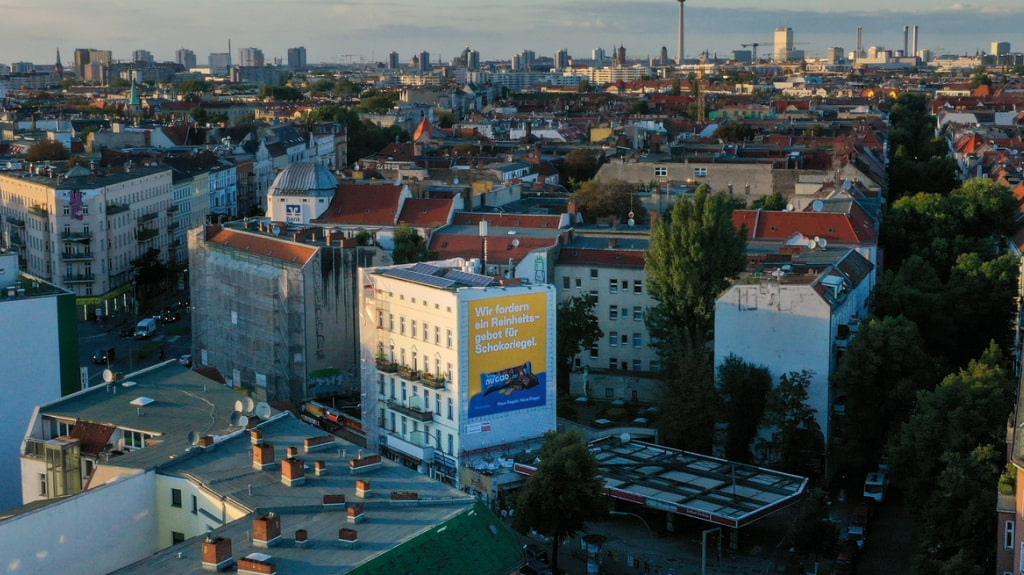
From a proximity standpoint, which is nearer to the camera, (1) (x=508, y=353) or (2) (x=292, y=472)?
(2) (x=292, y=472)

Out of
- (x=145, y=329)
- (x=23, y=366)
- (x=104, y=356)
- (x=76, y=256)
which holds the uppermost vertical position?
(x=23, y=366)

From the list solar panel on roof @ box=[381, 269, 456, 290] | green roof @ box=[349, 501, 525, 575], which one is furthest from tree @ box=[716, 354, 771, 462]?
green roof @ box=[349, 501, 525, 575]

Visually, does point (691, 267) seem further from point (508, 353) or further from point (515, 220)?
point (515, 220)

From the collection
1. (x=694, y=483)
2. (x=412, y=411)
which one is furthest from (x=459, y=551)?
(x=412, y=411)

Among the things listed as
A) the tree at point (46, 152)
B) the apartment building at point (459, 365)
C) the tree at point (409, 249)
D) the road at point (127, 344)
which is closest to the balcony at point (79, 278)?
the road at point (127, 344)

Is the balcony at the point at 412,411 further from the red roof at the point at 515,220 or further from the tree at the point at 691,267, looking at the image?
the red roof at the point at 515,220

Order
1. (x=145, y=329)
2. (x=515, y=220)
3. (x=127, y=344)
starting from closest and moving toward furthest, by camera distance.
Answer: (x=127, y=344)
(x=515, y=220)
(x=145, y=329)

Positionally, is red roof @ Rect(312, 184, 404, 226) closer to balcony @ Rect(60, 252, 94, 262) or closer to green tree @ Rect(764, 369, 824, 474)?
balcony @ Rect(60, 252, 94, 262)
